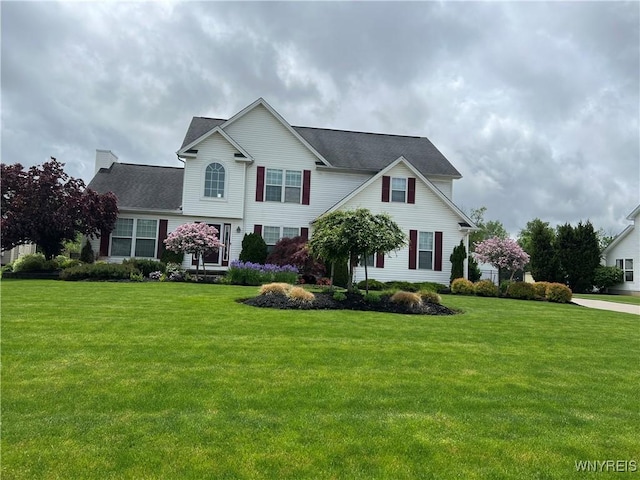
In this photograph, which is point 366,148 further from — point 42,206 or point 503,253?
point 42,206

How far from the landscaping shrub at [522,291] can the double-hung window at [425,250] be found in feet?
14.6

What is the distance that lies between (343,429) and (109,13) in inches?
525

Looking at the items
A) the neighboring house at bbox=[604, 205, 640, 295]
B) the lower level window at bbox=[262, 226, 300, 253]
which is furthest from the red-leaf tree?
the neighboring house at bbox=[604, 205, 640, 295]

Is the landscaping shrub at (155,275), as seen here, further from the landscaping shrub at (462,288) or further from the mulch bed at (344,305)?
the landscaping shrub at (462,288)

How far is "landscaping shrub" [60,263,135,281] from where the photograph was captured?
17328 mm

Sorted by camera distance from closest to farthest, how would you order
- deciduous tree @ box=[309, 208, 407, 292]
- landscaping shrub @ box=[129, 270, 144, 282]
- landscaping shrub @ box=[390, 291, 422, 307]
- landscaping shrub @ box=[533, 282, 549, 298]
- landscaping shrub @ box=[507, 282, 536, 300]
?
1. landscaping shrub @ box=[390, 291, 422, 307]
2. deciduous tree @ box=[309, 208, 407, 292]
3. landscaping shrub @ box=[129, 270, 144, 282]
4. landscaping shrub @ box=[507, 282, 536, 300]
5. landscaping shrub @ box=[533, 282, 549, 298]

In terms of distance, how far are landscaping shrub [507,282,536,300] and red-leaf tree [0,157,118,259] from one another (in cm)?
1962

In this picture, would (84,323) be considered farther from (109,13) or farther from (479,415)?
(109,13)

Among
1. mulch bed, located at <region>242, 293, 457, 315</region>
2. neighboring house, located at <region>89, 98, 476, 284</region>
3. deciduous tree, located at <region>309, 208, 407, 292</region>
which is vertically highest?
neighboring house, located at <region>89, 98, 476, 284</region>

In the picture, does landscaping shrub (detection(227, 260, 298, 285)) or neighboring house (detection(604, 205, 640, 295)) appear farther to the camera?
neighboring house (detection(604, 205, 640, 295))

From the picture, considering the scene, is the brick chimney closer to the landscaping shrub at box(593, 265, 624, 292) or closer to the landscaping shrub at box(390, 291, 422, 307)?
the landscaping shrub at box(390, 291, 422, 307)

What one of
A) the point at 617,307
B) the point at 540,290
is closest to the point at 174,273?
the point at 540,290

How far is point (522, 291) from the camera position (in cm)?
1953

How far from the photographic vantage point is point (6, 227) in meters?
18.2
